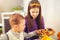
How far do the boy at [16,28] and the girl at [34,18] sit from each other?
0.06 m

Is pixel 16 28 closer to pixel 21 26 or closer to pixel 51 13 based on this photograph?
pixel 21 26

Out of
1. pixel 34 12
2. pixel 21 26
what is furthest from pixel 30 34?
pixel 34 12

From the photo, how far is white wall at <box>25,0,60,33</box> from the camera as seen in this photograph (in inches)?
57.4

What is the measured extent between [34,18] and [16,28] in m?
0.22

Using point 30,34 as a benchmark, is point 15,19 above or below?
above

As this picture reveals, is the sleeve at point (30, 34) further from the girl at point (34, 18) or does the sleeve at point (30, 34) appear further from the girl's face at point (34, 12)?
the girl's face at point (34, 12)

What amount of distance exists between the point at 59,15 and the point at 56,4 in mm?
126

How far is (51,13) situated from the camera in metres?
1.49

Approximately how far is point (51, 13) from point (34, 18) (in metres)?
0.20

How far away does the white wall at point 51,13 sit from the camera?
4.78 ft

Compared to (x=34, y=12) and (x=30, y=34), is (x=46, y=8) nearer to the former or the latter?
(x=34, y=12)

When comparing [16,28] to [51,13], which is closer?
[16,28]

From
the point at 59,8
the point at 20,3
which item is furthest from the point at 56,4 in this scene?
the point at 20,3

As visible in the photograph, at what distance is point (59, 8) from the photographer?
1.50 metres
